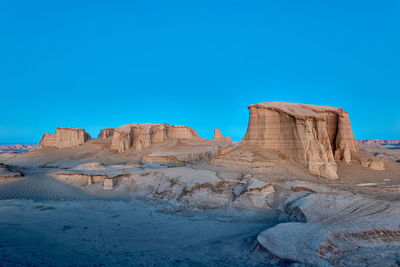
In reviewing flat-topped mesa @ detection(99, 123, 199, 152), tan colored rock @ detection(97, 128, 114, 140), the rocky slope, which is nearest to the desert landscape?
the rocky slope

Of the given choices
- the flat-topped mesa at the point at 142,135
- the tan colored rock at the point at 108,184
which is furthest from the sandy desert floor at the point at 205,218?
the flat-topped mesa at the point at 142,135

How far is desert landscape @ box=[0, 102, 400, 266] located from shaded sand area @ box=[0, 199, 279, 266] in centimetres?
4

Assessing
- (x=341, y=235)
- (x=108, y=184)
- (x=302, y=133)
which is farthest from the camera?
(x=108, y=184)

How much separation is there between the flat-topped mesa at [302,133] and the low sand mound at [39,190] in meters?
13.9

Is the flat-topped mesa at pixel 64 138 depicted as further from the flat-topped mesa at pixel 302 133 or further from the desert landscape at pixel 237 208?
the flat-topped mesa at pixel 302 133

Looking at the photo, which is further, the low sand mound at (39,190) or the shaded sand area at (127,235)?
the low sand mound at (39,190)

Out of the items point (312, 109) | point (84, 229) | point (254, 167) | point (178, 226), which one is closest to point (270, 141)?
point (254, 167)

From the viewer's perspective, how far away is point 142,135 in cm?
4122

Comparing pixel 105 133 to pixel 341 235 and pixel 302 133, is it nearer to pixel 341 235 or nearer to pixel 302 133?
pixel 302 133

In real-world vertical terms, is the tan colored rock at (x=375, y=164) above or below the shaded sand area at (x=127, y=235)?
above

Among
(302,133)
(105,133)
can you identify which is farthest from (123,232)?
(105,133)

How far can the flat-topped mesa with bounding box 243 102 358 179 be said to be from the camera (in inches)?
628

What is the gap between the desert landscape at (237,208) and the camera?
6.73 meters

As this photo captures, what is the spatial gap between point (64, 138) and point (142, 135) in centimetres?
1761
